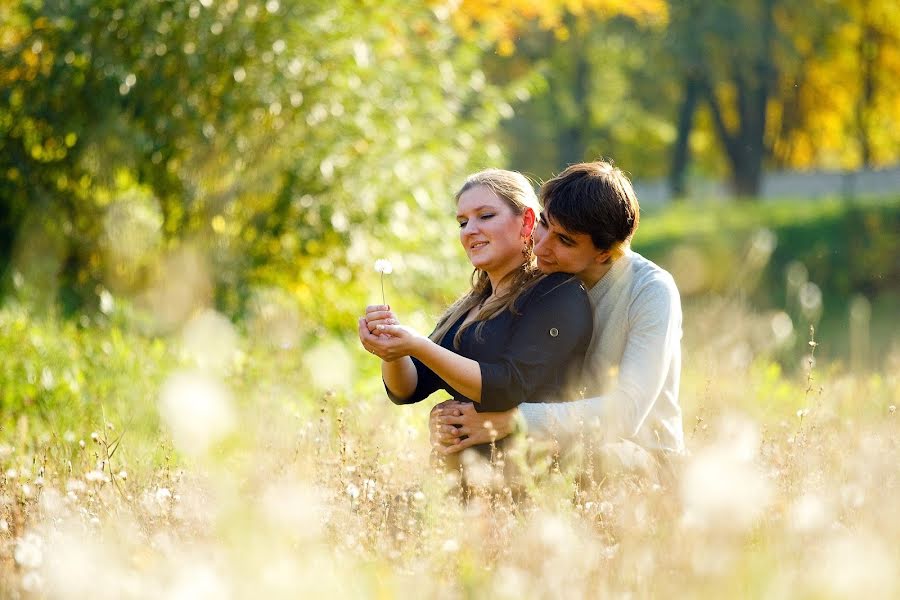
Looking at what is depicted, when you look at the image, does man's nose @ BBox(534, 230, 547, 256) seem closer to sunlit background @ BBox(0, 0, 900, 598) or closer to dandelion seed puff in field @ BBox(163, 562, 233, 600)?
sunlit background @ BBox(0, 0, 900, 598)

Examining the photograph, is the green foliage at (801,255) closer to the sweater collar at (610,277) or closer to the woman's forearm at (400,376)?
the sweater collar at (610,277)

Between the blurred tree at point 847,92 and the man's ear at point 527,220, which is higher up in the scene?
the man's ear at point 527,220

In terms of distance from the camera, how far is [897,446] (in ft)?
12.8

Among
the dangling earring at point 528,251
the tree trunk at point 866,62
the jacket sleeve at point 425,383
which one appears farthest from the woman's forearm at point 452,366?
the tree trunk at point 866,62

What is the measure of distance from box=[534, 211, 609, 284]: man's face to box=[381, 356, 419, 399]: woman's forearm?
23.8 inches

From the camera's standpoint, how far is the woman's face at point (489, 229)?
3957mm

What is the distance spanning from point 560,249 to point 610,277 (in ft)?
0.91

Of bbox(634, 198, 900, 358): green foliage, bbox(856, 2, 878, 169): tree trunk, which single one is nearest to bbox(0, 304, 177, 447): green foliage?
bbox(634, 198, 900, 358): green foliage

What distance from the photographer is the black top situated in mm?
3689

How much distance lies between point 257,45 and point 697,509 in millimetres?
7295

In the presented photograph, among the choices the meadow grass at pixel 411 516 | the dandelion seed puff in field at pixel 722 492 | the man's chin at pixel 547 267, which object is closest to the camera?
the dandelion seed puff in field at pixel 722 492

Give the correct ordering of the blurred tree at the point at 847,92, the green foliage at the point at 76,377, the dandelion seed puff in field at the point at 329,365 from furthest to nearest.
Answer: the blurred tree at the point at 847,92, the dandelion seed puff in field at the point at 329,365, the green foliage at the point at 76,377

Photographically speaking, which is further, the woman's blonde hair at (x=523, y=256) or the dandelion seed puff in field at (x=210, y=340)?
the dandelion seed puff in field at (x=210, y=340)

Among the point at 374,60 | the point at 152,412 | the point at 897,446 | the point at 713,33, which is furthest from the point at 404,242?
the point at 713,33
